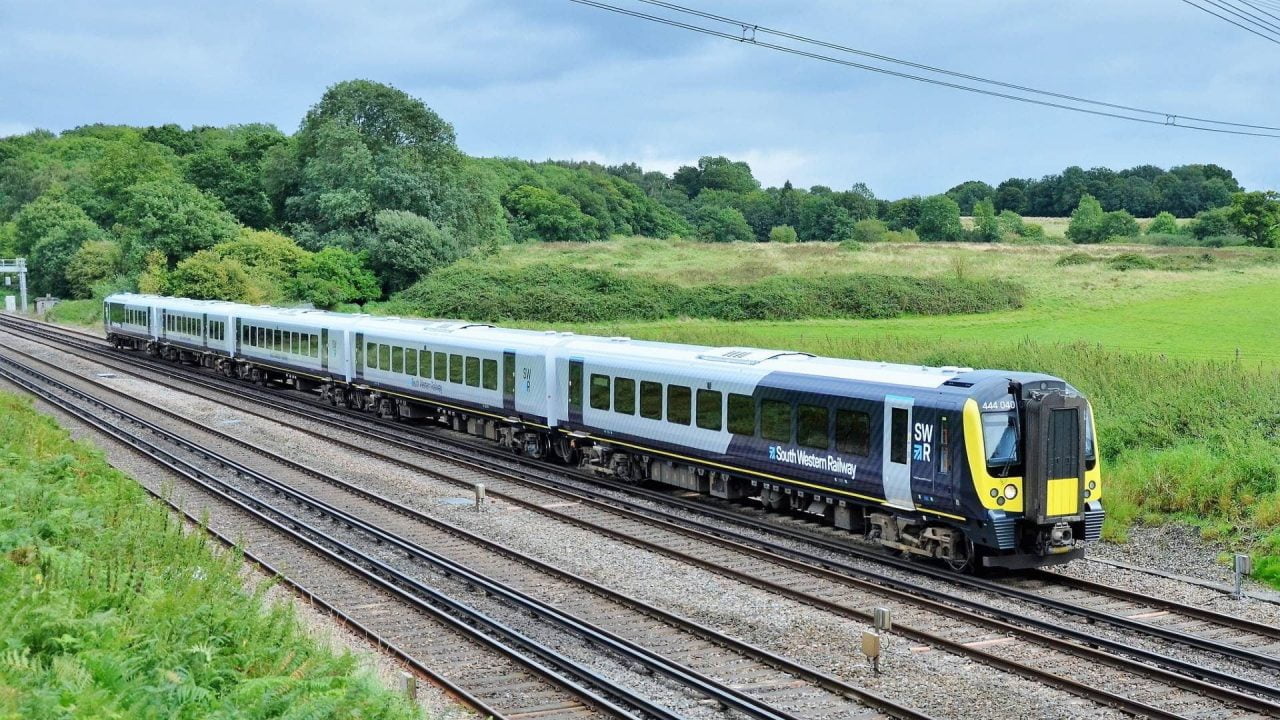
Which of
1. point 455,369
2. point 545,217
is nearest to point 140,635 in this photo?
point 455,369

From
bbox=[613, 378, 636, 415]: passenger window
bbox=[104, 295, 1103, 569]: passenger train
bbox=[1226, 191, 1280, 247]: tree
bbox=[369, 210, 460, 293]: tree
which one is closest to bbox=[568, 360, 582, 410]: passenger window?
bbox=[104, 295, 1103, 569]: passenger train

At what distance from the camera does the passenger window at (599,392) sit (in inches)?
951

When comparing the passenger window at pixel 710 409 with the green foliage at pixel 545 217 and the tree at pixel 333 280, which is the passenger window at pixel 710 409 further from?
the green foliage at pixel 545 217

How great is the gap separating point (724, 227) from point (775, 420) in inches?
4379

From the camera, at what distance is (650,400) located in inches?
898

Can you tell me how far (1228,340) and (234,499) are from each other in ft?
98.5

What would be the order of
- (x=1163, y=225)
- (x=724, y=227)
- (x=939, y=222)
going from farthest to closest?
(x=724, y=227) → (x=939, y=222) → (x=1163, y=225)

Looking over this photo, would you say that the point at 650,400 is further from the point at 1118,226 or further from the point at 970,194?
the point at 970,194

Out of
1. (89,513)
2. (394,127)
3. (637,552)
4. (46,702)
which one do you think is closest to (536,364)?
(637,552)

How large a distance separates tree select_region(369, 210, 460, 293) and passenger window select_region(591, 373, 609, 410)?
143ft

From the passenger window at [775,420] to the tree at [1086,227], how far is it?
82694 mm

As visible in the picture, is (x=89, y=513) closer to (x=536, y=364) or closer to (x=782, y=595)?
(x=782, y=595)

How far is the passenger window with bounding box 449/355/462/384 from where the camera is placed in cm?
2992

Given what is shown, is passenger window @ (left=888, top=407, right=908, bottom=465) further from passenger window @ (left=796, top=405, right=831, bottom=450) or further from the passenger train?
passenger window @ (left=796, top=405, right=831, bottom=450)
